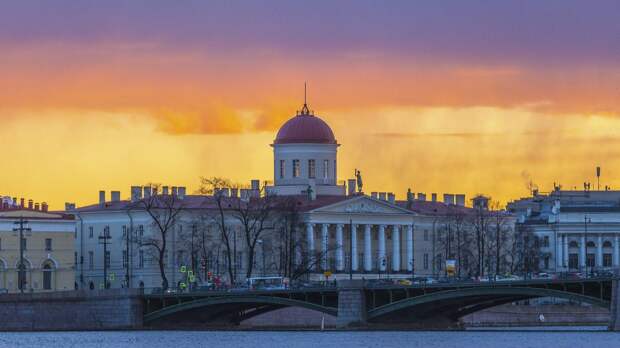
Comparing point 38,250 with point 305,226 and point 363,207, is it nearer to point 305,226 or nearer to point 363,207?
point 305,226

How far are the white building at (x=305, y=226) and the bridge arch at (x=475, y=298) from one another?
42.5m

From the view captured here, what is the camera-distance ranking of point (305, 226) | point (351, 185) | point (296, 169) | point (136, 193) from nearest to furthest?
point (136, 193)
point (305, 226)
point (296, 169)
point (351, 185)

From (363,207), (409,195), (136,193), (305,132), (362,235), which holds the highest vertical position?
(305,132)

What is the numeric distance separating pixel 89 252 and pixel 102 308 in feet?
145

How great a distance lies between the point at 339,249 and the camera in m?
180

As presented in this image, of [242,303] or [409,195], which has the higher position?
[409,195]

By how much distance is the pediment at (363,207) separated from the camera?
179250 mm

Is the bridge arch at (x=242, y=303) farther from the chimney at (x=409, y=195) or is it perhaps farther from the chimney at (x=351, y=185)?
the chimney at (x=409, y=195)

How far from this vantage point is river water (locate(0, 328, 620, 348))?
4365 inches

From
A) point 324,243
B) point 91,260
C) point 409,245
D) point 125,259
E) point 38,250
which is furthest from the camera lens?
point 409,245

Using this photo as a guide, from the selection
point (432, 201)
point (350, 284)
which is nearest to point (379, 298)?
point (350, 284)

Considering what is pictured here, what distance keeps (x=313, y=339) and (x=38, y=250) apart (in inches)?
1875

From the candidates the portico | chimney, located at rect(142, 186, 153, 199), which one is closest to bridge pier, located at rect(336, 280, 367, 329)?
chimney, located at rect(142, 186, 153, 199)

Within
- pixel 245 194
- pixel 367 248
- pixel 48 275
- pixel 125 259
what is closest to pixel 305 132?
pixel 245 194
